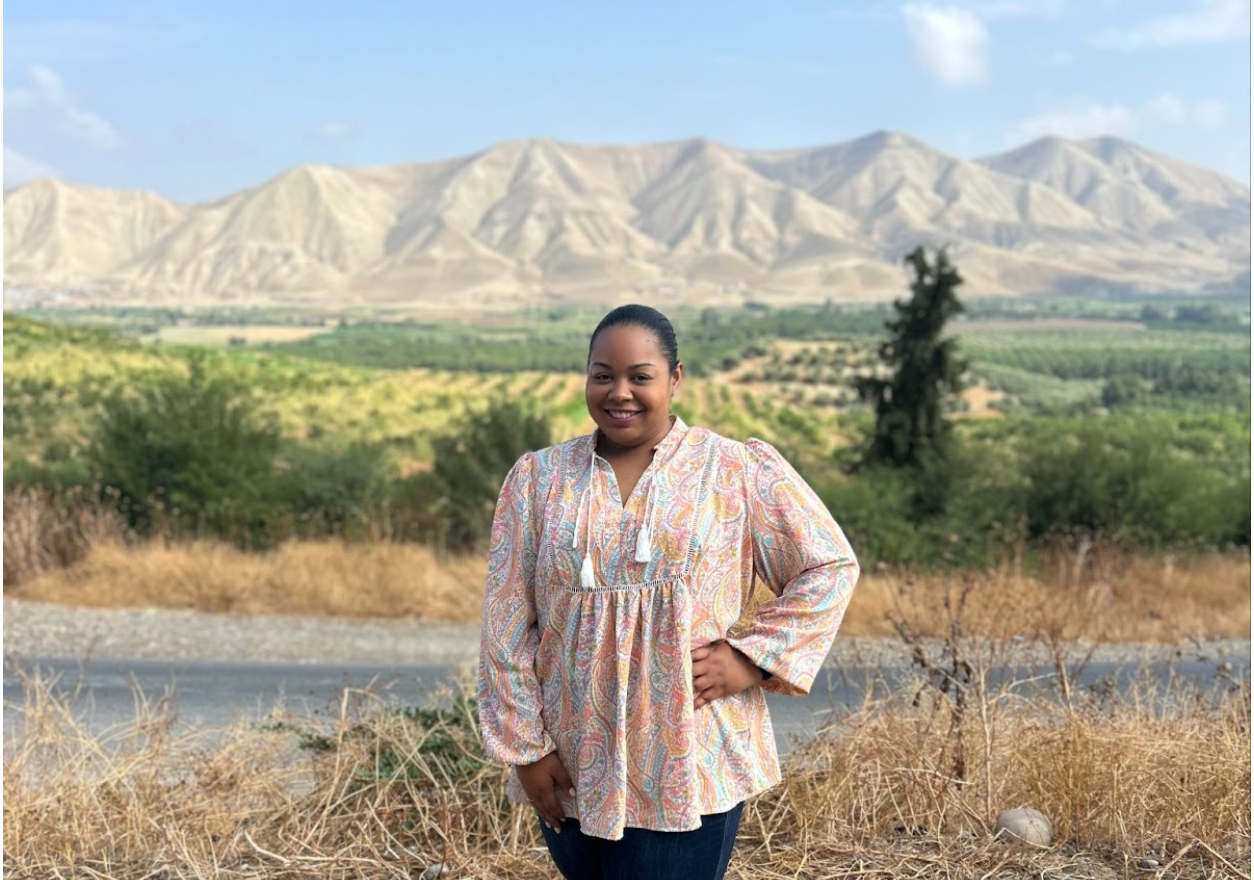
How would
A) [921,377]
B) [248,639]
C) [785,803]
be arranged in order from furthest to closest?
[921,377] < [248,639] < [785,803]

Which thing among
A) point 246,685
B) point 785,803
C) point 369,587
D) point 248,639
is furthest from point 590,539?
point 369,587

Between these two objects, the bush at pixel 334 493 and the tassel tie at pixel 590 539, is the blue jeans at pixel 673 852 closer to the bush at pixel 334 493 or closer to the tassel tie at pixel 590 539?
the tassel tie at pixel 590 539

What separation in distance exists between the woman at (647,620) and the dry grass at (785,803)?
149cm

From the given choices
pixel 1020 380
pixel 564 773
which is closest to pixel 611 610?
pixel 564 773

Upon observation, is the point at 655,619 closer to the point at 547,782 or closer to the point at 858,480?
the point at 547,782

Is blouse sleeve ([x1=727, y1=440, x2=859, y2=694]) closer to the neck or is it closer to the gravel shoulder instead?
the neck

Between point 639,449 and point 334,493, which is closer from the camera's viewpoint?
point 639,449

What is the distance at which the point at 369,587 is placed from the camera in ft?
40.1

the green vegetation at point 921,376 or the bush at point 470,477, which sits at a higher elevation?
the green vegetation at point 921,376

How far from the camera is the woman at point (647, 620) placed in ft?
8.40

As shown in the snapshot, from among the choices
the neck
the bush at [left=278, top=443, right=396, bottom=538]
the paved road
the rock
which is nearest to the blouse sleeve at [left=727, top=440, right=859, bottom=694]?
the neck

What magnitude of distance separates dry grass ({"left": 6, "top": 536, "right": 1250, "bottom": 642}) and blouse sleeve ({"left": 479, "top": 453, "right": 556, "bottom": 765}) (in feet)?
27.4

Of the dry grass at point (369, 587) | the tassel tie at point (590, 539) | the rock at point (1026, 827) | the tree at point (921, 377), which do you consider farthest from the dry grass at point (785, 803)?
the tree at point (921, 377)

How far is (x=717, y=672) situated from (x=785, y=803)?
2.11 m
